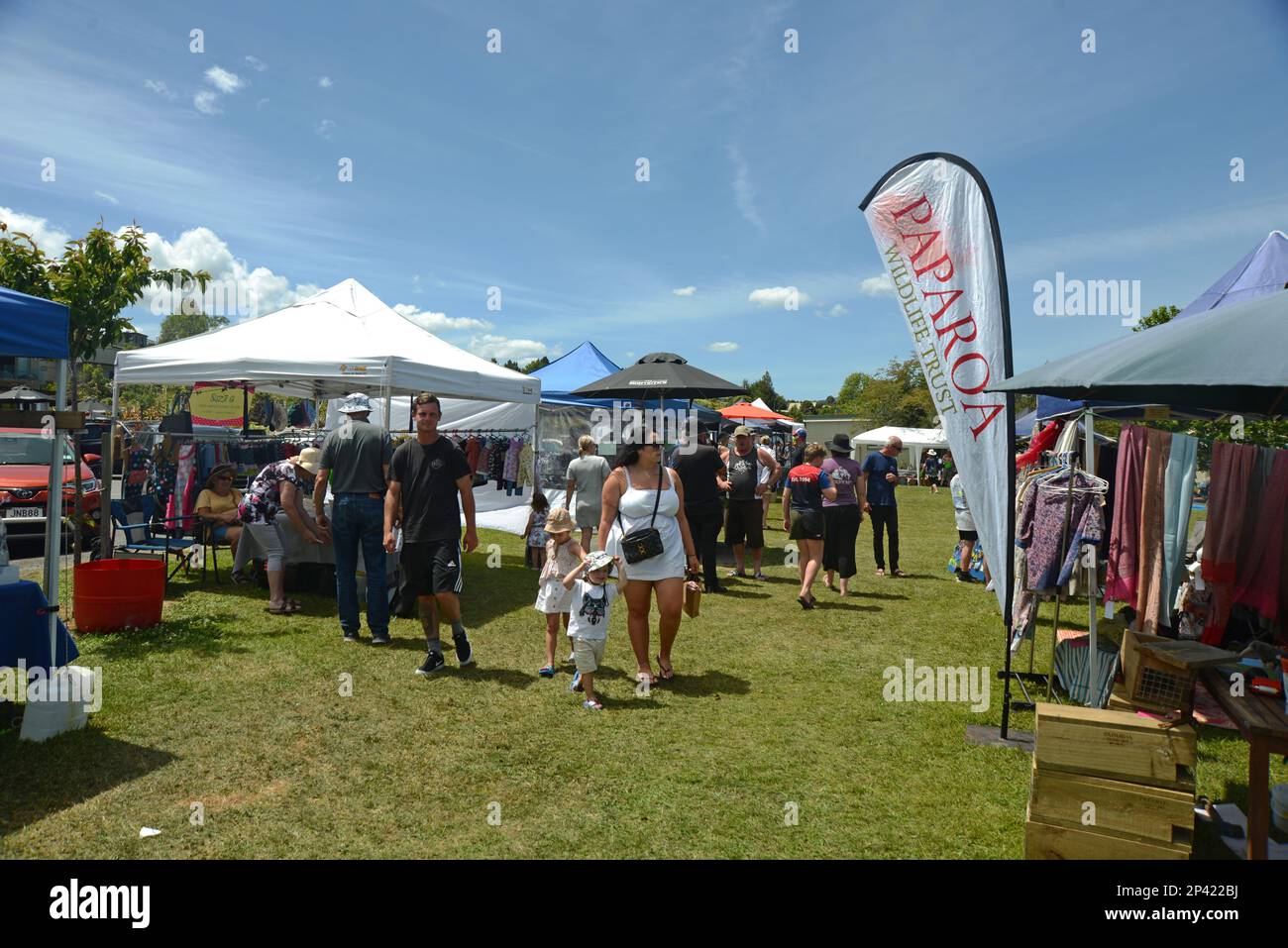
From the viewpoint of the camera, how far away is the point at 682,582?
5.05 meters

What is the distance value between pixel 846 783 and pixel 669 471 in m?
2.21

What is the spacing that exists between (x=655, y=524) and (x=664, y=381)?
13.7 feet

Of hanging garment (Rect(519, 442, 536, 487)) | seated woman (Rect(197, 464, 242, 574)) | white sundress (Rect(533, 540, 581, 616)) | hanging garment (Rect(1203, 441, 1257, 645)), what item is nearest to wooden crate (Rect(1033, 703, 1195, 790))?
hanging garment (Rect(1203, 441, 1257, 645))

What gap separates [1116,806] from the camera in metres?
2.88

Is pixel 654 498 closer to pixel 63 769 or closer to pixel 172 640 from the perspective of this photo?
pixel 63 769

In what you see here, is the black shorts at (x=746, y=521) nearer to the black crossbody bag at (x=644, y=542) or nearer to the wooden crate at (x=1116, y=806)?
the black crossbody bag at (x=644, y=542)

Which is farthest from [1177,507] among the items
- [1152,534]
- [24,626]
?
[24,626]

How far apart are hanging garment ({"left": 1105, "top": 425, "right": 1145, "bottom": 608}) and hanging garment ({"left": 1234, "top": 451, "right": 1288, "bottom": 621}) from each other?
0.60 m

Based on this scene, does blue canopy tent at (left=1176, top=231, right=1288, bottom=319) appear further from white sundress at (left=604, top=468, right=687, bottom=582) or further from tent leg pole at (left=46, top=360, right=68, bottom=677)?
tent leg pole at (left=46, top=360, right=68, bottom=677)

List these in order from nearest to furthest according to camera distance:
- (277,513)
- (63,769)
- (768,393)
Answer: (63,769) → (277,513) → (768,393)

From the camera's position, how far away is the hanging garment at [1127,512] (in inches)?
170
